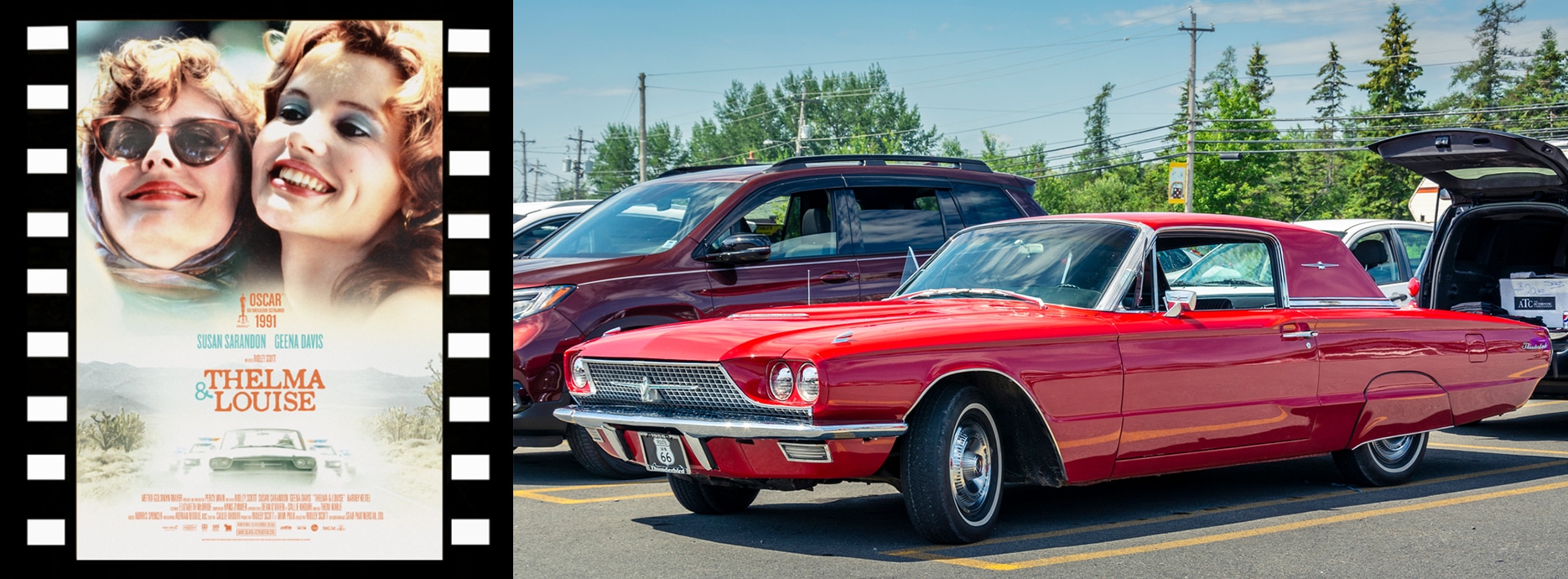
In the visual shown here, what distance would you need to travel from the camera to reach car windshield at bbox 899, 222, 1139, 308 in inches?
278

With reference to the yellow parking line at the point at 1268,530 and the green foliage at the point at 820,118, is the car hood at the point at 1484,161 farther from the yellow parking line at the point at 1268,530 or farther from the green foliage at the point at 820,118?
the green foliage at the point at 820,118

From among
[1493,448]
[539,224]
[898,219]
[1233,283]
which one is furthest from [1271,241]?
[539,224]

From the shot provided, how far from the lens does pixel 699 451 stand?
604 cm

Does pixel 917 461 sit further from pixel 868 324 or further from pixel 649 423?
pixel 649 423

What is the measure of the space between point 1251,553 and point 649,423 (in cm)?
262

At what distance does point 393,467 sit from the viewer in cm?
343

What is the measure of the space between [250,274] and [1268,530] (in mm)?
4869

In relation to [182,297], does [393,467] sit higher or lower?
lower

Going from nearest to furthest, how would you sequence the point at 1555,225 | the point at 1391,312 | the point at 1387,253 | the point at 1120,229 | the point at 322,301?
the point at 322,301 < the point at 1120,229 < the point at 1391,312 < the point at 1555,225 < the point at 1387,253

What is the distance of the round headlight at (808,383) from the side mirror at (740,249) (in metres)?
2.99

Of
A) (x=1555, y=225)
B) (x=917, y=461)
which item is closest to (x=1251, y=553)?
(x=917, y=461)

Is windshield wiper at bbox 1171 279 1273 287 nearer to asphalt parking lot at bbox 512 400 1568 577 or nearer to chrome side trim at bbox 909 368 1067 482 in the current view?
asphalt parking lot at bbox 512 400 1568 577

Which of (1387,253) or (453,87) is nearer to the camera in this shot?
(453,87)

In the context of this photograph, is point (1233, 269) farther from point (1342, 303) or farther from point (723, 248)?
point (723, 248)
